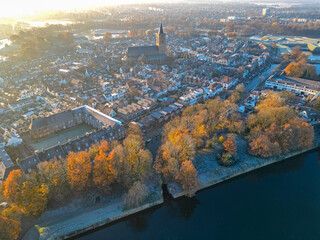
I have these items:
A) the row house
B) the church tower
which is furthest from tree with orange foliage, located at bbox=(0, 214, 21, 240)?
the church tower

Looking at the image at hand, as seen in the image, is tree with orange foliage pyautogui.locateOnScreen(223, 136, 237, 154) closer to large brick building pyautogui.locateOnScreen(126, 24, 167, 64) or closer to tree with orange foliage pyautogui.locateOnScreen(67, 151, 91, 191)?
tree with orange foliage pyautogui.locateOnScreen(67, 151, 91, 191)

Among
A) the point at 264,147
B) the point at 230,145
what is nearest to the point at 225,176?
the point at 230,145

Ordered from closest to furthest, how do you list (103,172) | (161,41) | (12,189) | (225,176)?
(12,189)
(103,172)
(225,176)
(161,41)

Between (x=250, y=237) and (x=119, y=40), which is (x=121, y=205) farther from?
(x=119, y=40)

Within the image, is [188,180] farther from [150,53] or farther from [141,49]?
[141,49]

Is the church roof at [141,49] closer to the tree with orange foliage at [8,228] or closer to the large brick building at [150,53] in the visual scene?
the large brick building at [150,53]

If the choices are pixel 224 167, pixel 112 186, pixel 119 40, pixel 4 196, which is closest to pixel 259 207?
pixel 224 167

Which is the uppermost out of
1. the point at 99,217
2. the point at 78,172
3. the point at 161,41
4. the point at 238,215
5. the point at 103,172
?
the point at 161,41

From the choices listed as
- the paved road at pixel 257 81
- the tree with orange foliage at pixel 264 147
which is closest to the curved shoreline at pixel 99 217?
the tree with orange foliage at pixel 264 147
